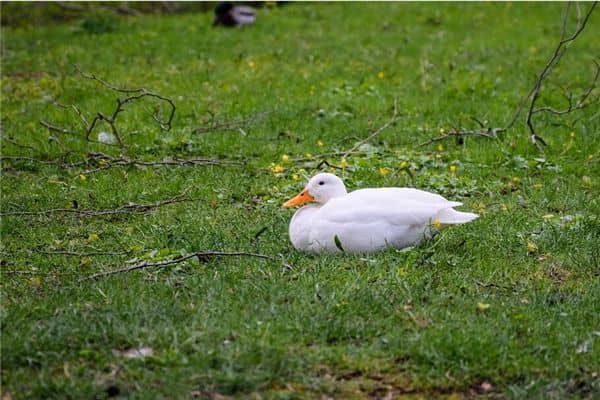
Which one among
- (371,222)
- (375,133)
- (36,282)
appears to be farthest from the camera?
(375,133)

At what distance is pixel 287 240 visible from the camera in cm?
631

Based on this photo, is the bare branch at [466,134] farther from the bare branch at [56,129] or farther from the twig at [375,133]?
the bare branch at [56,129]

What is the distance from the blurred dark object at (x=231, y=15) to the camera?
14.5 m

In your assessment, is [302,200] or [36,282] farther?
[302,200]

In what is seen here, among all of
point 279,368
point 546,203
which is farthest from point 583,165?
point 279,368

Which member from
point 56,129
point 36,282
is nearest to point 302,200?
point 36,282

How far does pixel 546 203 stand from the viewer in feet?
23.7

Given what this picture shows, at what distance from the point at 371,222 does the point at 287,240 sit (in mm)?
729

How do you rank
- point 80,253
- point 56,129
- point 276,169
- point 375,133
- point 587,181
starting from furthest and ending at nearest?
point 375,133 < point 56,129 < point 276,169 < point 587,181 < point 80,253

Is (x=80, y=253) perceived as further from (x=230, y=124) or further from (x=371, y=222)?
(x=230, y=124)

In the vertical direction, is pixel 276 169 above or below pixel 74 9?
below

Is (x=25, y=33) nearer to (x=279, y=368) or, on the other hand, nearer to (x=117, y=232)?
(x=117, y=232)

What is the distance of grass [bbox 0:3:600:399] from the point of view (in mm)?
4422

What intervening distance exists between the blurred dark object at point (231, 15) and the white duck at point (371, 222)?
897 cm
